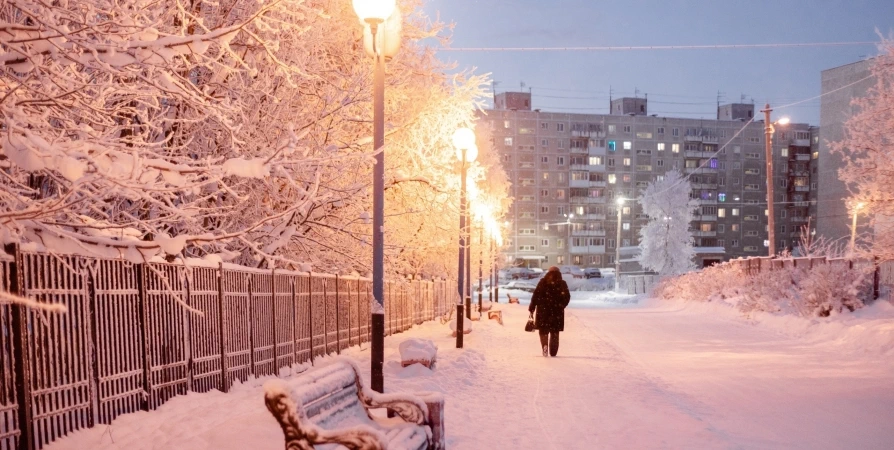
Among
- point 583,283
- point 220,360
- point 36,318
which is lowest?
point 583,283

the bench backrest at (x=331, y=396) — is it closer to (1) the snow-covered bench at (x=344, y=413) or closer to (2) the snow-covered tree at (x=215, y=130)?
(1) the snow-covered bench at (x=344, y=413)

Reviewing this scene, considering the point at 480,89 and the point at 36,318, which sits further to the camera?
the point at 480,89

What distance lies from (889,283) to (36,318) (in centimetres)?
2286

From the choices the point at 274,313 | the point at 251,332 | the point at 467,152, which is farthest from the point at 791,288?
the point at 251,332

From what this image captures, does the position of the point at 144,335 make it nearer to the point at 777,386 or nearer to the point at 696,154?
the point at 777,386

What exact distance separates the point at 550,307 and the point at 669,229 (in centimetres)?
7033

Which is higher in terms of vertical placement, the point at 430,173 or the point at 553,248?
the point at 430,173

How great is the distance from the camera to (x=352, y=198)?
12078mm

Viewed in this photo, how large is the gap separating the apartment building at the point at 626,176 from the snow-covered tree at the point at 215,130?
90219mm

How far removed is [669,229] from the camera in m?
80.9

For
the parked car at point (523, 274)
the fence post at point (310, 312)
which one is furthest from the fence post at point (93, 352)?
the parked car at point (523, 274)

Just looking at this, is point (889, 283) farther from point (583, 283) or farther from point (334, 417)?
point (583, 283)

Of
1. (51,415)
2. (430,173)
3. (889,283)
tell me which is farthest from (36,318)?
(889,283)

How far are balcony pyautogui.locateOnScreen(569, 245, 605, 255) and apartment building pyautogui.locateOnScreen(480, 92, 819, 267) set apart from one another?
0.51ft
